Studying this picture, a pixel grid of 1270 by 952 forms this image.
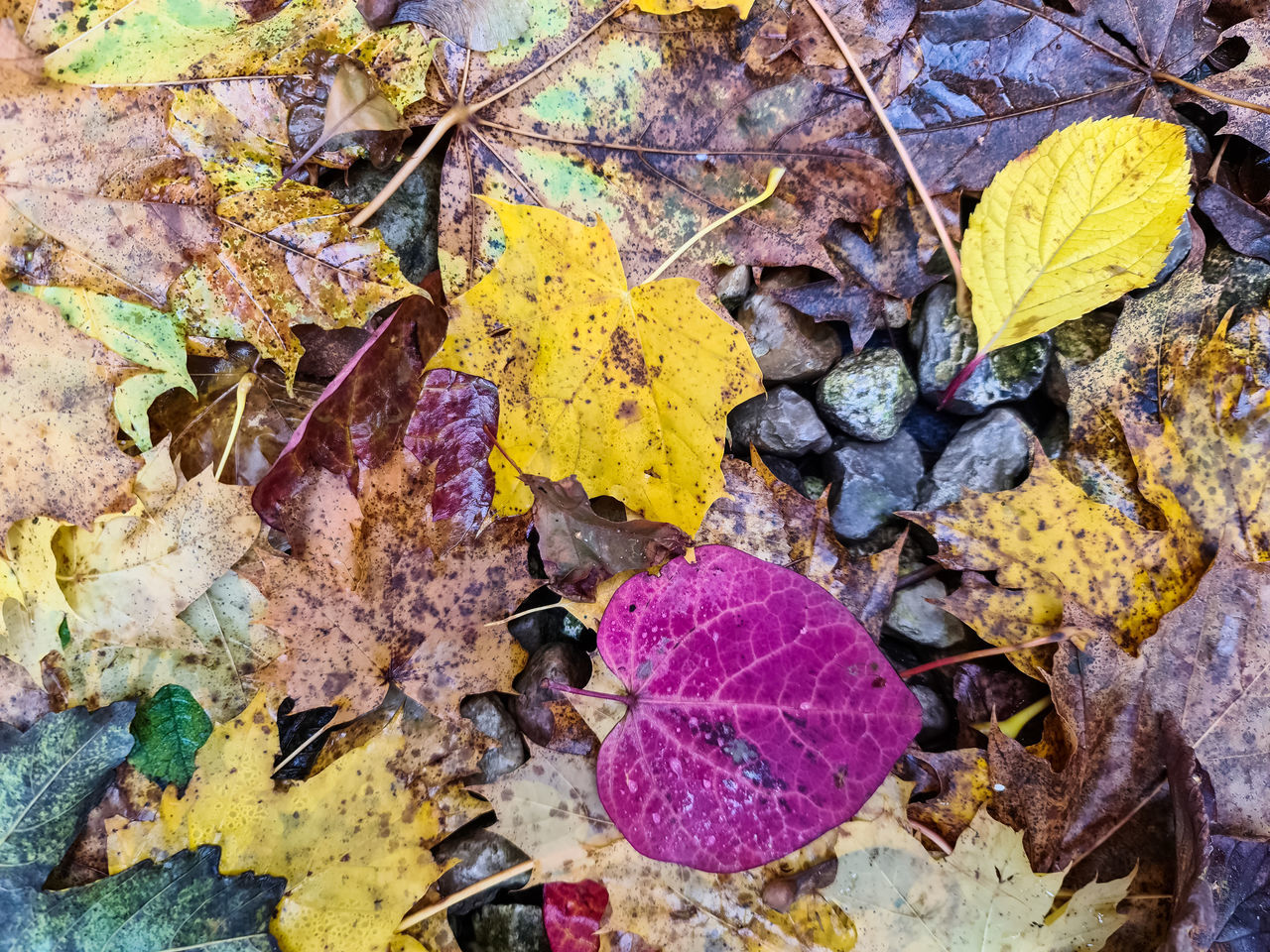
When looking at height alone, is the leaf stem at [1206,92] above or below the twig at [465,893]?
above

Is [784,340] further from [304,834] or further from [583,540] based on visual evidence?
[304,834]

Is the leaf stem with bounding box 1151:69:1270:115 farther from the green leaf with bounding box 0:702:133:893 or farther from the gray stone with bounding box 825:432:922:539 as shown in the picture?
the green leaf with bounding box 0:702:133:893

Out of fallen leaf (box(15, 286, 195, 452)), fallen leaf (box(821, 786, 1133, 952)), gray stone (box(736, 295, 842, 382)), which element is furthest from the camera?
gray stone (box(736, 295, 842, 382))

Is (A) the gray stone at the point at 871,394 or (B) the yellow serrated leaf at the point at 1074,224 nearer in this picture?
(B) the yellow serrated leaf at the point at 1074,224

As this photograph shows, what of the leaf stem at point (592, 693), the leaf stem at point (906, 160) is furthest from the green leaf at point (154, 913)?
the leaf stem at point (906, 160)

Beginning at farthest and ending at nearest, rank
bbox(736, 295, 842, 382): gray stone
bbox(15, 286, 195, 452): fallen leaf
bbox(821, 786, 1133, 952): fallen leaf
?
1. bbox(736, 295, 842, 382): gray stone
2. bbox(15, 286, 195, 452): fallen leaf
3. bbox(821, 786, 1133, 952): fallen leaf

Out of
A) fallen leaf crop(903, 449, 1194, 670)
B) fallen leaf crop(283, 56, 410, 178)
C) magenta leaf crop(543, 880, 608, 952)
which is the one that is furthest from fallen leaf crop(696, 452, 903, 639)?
fallen leaf crop(283, 56, 410, 178)

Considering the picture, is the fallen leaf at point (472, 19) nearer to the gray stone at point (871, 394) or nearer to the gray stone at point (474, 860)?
the gray stone at point (871, 394)
